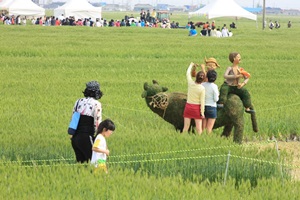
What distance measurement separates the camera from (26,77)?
19969 millimetres

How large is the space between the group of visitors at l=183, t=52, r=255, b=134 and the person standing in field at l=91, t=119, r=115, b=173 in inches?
113

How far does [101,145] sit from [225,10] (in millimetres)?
46474

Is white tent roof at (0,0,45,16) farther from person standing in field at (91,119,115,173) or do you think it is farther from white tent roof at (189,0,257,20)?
person standing in field at (91,119,115,173)

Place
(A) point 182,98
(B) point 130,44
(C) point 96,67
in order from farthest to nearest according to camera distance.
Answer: (B) point 130,44, (C) point 96,67, (A) point 182,98

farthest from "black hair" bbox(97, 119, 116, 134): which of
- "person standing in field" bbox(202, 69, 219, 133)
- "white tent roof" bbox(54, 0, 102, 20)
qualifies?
"white tent roof" bbox(54, 0, 102, 20)

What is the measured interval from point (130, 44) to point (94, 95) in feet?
78.5

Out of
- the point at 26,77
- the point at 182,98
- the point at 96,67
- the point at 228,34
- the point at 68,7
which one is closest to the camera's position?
the point at 182,98

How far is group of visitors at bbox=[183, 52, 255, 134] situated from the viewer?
11.1 meters

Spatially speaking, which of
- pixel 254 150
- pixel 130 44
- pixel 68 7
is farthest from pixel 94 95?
pixel 68 7

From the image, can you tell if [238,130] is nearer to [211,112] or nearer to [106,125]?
[211,112]

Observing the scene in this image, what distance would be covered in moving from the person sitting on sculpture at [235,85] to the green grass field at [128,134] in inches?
26.8

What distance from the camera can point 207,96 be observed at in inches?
441

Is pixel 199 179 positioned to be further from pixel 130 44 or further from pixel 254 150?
pixel 130 44

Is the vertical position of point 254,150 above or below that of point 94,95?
below
